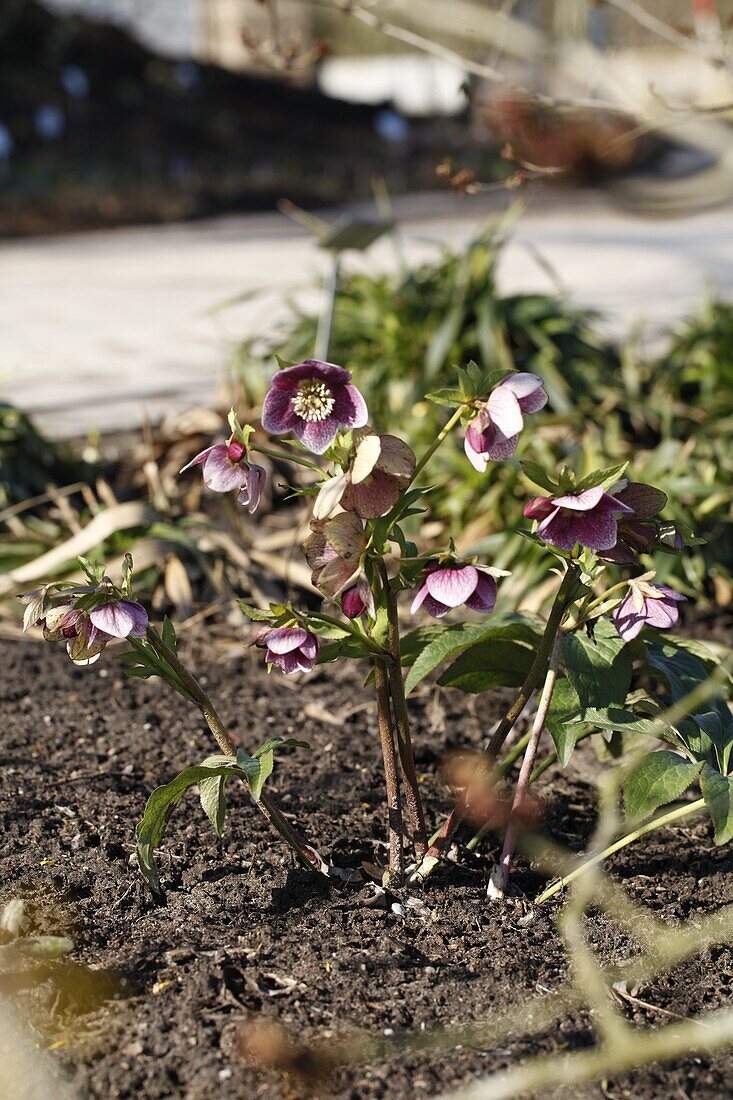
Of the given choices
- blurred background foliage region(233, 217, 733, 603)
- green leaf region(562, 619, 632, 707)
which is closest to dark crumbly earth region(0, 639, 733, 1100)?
green leaf region(562, 619, 632, 707)

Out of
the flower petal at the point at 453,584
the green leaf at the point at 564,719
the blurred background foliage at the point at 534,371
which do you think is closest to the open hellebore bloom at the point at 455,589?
the flower petal at the point at 453,584

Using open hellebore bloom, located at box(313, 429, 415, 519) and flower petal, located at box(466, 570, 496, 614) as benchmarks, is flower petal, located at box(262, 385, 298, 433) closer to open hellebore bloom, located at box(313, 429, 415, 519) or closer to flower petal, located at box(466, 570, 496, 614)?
open hellebore bloom, located at box(313, 429, 415, 519)

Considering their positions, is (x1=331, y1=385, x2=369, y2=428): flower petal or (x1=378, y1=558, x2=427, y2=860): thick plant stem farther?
(x1=378, y1=558, x2=427, y2=860): thick plant stem

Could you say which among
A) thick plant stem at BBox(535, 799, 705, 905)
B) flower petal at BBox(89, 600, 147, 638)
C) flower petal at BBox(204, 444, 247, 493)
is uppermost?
flower petal at BBox(204, 444, 247, 493)

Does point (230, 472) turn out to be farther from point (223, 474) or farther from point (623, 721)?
point (623, 721)

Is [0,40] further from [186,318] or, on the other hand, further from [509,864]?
[509,864]

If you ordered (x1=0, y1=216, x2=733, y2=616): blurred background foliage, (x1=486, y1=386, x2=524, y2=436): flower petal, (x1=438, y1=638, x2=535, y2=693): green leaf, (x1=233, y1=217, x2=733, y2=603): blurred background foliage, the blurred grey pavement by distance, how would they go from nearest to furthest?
1. (x1=486, y1=386, x2=524, y2=436): flower petal
2. (x1=438, y1=638, x2=535, y2=693): green leaf
3. (x1=0, y1=216, x2=733, y2=616): blurred background foliage
4. (x1=233, y1=217, x2=733, y2=603): blurred background foliage
5. the blurred grey pavement

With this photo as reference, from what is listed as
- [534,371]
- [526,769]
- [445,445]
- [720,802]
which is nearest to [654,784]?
[720,802]
